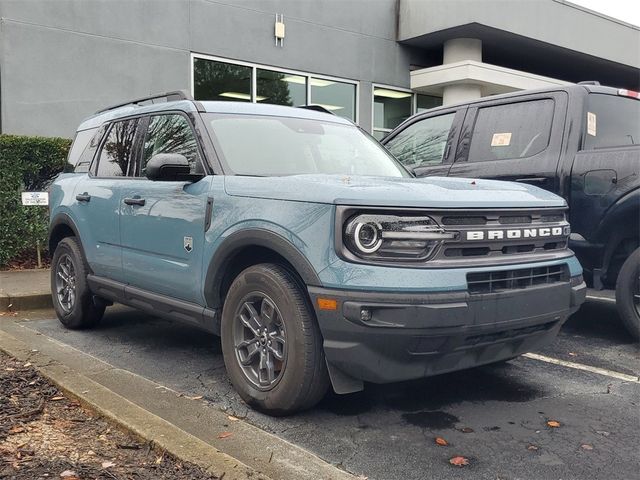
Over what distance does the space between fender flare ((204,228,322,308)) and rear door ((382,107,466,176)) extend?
2.72 m

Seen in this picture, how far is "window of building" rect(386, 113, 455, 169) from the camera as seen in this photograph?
5961 mm

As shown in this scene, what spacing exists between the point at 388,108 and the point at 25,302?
9.68 meters

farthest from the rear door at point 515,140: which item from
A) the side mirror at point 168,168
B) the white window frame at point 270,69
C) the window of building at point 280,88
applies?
the window of building at point 280,88

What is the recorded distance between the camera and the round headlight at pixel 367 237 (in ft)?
9.83

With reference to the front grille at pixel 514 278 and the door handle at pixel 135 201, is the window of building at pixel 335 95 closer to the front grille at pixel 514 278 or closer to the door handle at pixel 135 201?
the door handle at pixel 135 201

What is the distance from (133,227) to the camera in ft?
15.0

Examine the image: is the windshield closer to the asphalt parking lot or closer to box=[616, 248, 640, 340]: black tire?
the asphalt parking lot

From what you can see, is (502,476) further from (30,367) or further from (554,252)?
(30,367)

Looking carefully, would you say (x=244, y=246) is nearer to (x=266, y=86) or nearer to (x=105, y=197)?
(x=105, y=197)

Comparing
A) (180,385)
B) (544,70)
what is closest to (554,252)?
(180,385)

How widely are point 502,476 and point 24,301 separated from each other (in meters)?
5.44

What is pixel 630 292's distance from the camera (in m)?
4.68

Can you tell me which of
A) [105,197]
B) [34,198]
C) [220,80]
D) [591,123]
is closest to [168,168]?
[105,197]

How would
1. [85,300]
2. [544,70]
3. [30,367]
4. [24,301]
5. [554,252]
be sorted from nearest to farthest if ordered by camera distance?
[554,252], [30,367], [85,300], [24,301], [544,70]
